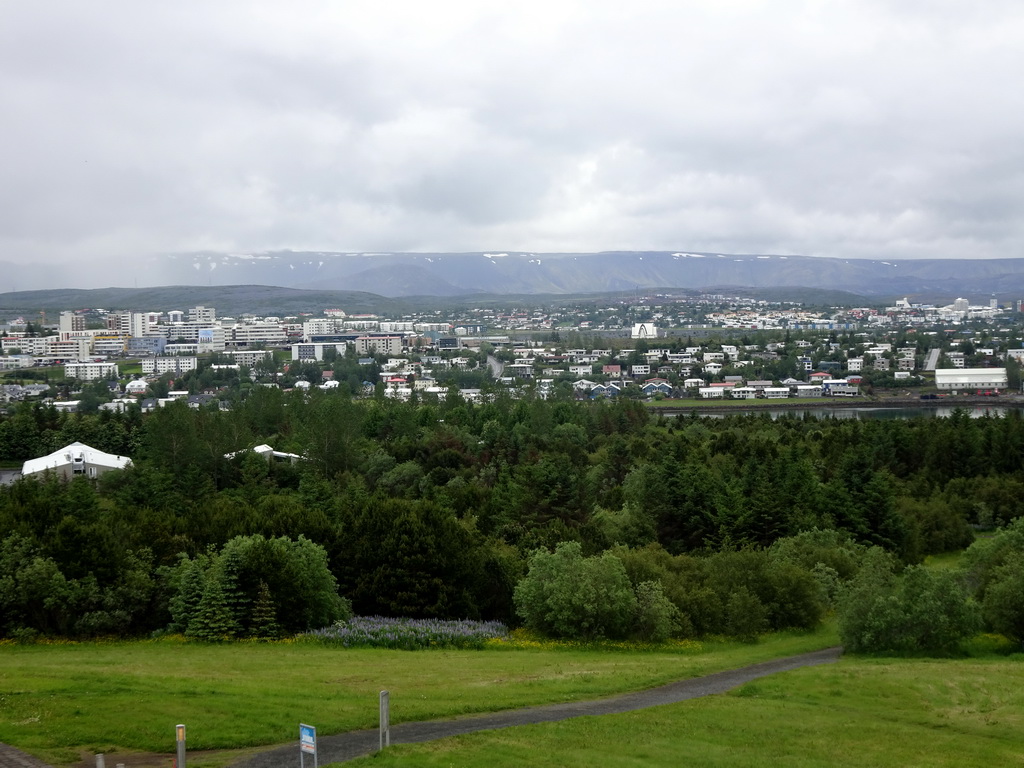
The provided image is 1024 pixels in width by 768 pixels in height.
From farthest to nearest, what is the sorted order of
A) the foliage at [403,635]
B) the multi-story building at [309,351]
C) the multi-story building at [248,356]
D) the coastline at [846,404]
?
the multi-story building at [309,351], the multi-story building at [248,356], the coastline at [846,404], the foliage at [403,635]

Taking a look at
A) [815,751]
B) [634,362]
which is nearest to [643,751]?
[815,751]

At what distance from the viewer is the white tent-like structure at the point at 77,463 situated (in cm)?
4484

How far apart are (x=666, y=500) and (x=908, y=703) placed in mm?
19828

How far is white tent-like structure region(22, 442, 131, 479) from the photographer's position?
4484cm

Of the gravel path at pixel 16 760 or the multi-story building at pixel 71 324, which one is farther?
the multi-story building at pixel 71 324

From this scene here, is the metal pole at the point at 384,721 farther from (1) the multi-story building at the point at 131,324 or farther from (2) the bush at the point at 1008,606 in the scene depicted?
(1) the multi-story building at the point at 131,324

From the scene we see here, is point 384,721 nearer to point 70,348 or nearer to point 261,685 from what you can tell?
point 261,685

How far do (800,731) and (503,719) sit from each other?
11.4ft

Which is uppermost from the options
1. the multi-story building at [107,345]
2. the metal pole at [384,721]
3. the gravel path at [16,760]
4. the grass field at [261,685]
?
the metal pole at [384,721]

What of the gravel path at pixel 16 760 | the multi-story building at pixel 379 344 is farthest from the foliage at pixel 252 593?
the multi-story building at pixel 379 344

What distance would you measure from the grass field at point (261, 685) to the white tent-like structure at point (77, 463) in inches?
1100

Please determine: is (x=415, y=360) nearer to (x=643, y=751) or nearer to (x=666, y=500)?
(x=666, y=500)

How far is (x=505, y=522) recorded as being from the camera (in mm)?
33188

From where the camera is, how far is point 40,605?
2000cm
